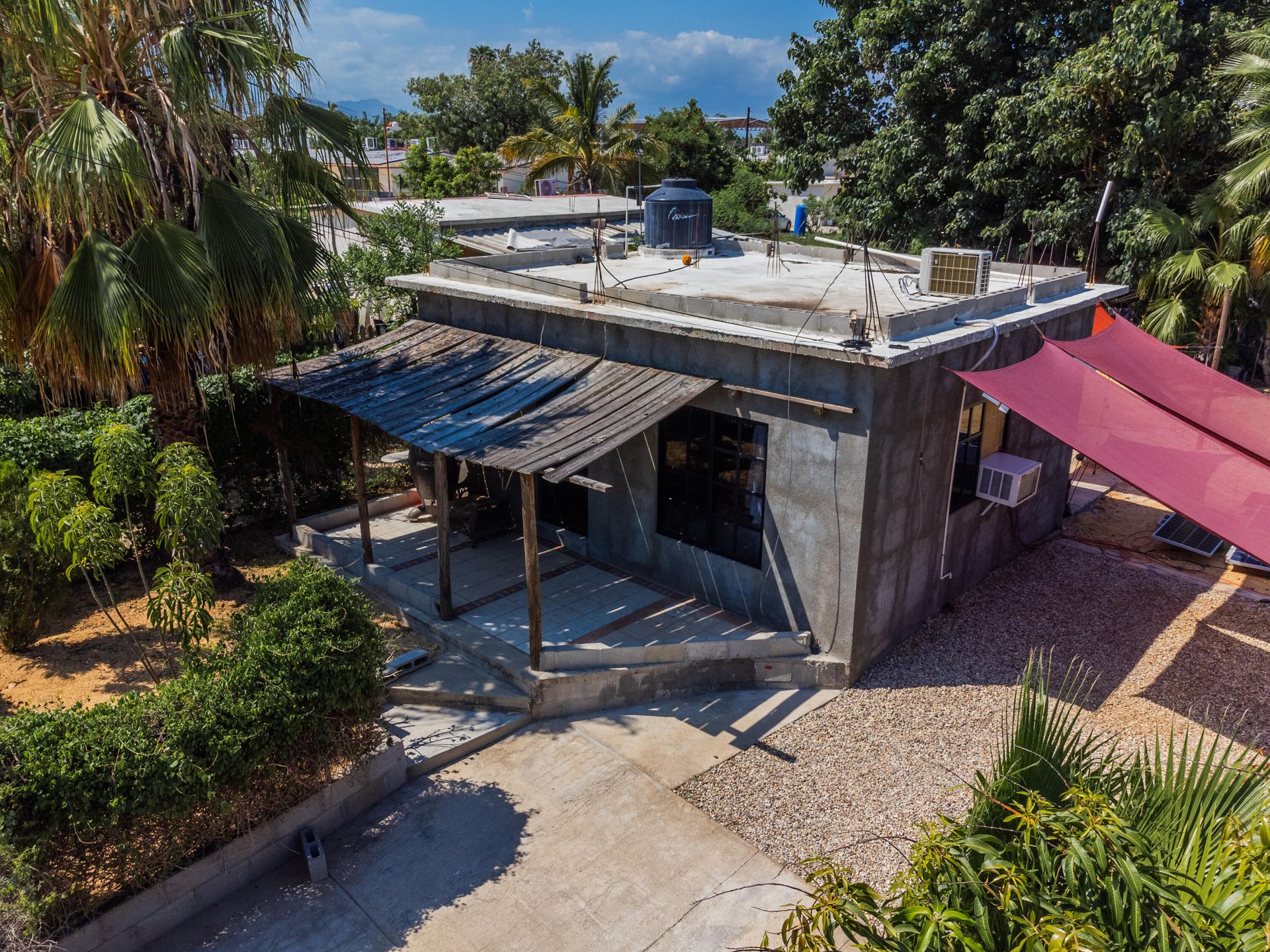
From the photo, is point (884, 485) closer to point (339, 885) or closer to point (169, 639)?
point (339, 885)

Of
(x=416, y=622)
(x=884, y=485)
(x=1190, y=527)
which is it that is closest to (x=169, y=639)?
(x=416, y=622)

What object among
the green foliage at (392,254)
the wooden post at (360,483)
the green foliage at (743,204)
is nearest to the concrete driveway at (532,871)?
the wooden post at (360,483)

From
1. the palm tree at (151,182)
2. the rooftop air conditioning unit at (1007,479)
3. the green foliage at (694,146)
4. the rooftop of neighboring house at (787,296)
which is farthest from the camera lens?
the green foliage at (694,146)

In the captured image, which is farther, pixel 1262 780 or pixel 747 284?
pixel 747 284

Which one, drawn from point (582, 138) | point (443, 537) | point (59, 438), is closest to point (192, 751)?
point (443, 537)

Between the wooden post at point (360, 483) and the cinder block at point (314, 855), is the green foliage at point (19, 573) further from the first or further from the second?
the cinder block at point (314, 855)
